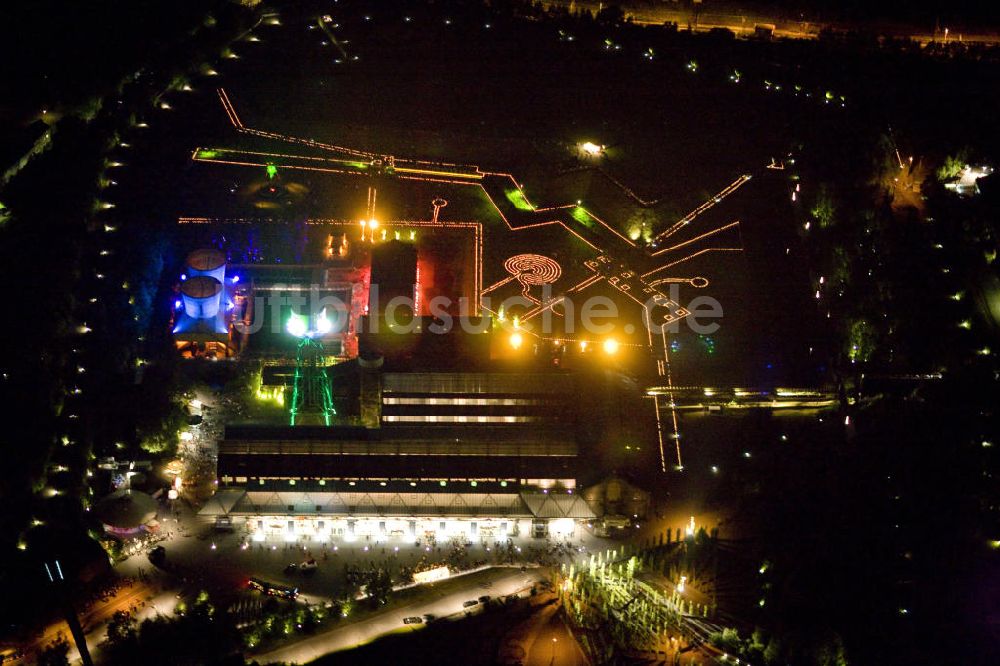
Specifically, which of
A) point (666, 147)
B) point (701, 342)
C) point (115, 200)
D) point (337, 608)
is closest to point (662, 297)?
point (701, 342)

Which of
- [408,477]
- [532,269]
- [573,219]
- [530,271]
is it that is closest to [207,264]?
[408,477]

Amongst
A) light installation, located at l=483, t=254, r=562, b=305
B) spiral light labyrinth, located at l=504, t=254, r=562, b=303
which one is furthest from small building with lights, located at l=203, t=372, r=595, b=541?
spiral light labyrinth, located at l=504, t=254, r=562, b=303

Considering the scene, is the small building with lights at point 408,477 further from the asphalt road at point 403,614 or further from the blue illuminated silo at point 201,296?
the blue illuminated silo at point 201,296

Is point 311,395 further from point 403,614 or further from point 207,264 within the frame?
point 403,614

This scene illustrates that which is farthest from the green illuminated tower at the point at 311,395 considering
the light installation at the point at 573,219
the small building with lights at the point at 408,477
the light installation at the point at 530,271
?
the light installation at the point at 530,271

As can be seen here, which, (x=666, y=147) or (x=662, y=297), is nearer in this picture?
(x=662, y=297)

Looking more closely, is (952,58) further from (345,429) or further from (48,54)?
(48,54)
